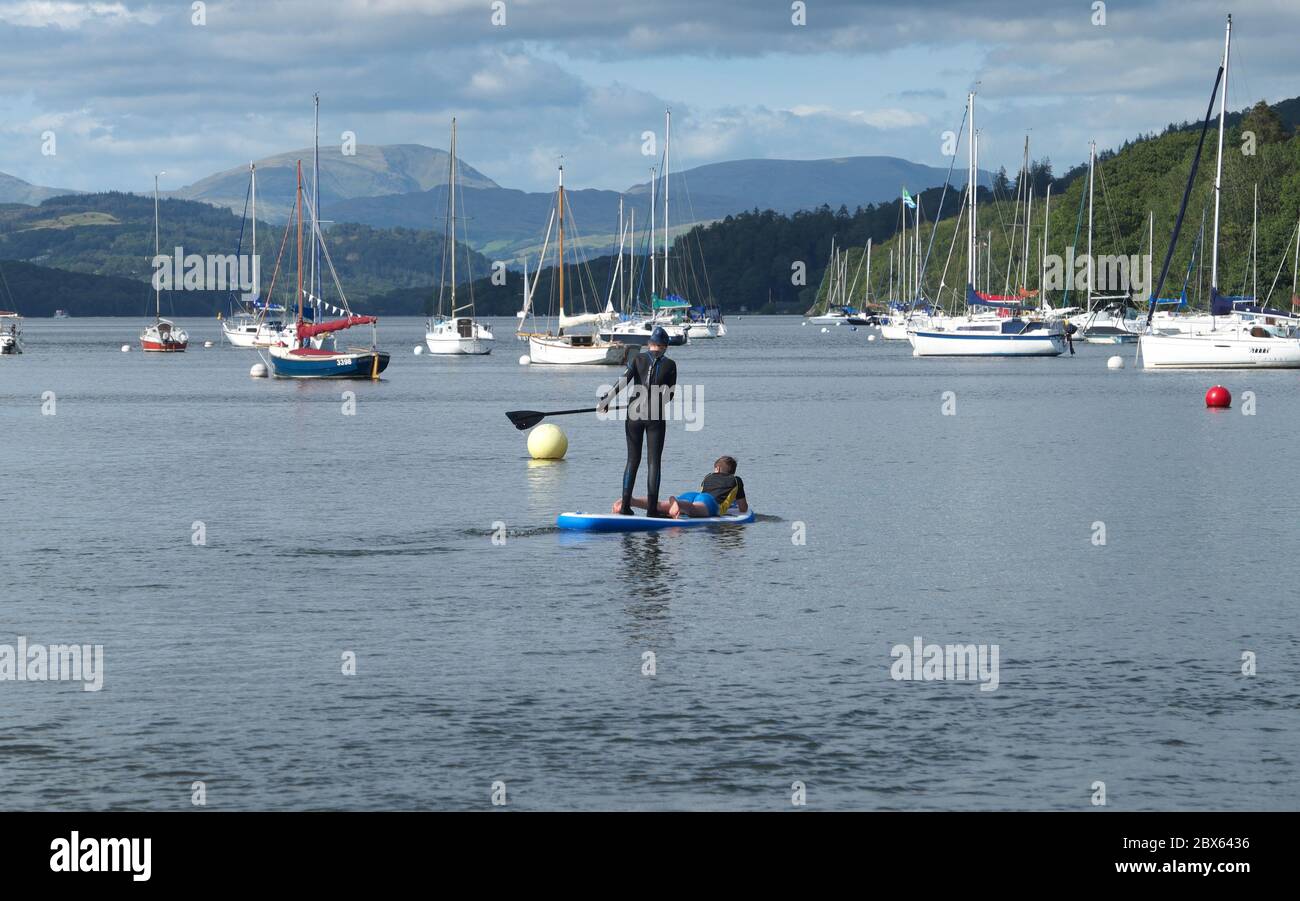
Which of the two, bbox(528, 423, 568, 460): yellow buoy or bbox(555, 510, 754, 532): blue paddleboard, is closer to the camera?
bbox(555, 510, 754, 532): blue paddleboard

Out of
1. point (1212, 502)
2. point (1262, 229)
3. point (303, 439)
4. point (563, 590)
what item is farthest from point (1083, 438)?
point (1262, 229)

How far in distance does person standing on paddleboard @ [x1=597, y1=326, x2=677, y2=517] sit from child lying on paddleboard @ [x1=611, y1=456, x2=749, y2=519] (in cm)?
24

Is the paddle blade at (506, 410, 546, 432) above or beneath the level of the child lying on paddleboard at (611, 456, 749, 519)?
above

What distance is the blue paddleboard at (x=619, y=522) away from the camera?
89.6 feet

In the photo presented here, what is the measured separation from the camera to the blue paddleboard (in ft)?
89.6

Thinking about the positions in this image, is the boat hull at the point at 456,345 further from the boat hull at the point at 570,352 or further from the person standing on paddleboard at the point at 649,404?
the person standing on paddleboard at the point at 649,404

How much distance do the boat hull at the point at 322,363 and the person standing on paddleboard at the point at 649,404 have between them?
203 feet

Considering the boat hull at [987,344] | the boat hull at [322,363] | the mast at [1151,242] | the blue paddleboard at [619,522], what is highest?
the mast at [1151,242]

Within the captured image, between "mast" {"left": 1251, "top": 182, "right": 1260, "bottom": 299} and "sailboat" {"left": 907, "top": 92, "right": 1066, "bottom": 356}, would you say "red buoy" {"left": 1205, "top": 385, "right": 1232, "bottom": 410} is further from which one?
"mast" {"left": 1251, "top": 182, "right": 1260, "bottom": 299}

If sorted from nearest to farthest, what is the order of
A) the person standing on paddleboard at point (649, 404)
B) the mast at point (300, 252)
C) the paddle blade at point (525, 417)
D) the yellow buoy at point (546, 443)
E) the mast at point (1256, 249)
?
the person standing on paddleboard at point (649, 404), the paddle blade at point (525, 417), the yellow buoy at point (546, 443), the mast at point (300, 252), the mast at point (1256, 249)

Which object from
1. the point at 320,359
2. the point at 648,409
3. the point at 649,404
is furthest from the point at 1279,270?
the point at 649,404

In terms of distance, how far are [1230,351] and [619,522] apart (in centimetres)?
7153

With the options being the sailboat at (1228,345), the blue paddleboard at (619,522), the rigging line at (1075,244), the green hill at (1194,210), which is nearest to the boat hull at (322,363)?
the sailboat at (1228,345)

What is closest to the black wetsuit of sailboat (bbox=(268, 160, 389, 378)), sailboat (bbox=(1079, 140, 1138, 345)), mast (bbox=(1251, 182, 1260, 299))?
sailboat (bbox=(268, 160, 389, 378))
